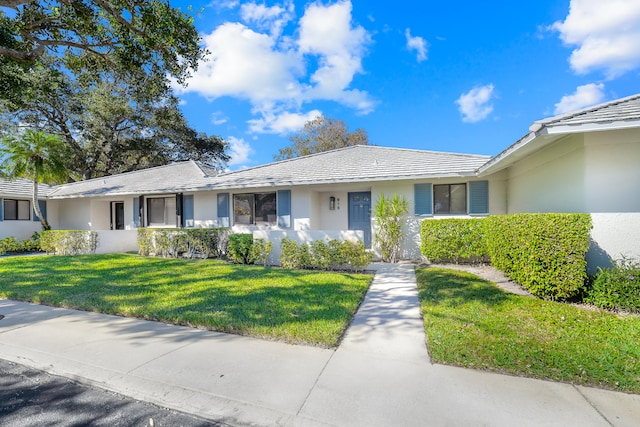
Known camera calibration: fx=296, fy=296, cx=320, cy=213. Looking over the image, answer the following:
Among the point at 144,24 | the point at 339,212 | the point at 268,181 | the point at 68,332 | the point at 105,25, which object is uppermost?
the point at 105,25

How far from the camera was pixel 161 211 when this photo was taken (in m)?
14.9

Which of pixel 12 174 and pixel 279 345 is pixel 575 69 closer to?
pixel 279 345

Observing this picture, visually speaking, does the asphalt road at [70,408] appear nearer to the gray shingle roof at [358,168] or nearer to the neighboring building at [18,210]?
the gray shingle roof at [358,168]

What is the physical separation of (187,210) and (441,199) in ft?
36.3

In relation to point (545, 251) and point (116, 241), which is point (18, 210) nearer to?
point (116, 241)

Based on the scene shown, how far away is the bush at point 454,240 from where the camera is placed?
893 cm

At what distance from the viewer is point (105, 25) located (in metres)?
8.55

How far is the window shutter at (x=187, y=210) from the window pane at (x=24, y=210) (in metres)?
10.2

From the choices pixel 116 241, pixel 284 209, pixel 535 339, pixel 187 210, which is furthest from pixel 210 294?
pixel 116 241

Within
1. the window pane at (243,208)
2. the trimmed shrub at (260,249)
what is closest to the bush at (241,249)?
the trimmed shrub at (260,249)

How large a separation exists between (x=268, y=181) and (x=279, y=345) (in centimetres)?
861

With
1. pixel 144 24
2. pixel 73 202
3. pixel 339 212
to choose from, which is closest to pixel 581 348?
pixel 339 212

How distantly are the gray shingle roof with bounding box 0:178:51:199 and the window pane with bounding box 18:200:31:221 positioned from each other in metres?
0.66

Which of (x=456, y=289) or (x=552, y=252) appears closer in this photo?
(x=552, y=252)
